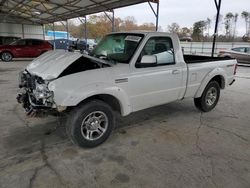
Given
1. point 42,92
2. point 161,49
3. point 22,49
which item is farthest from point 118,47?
point 22,49

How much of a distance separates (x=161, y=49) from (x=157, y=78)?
0.58m

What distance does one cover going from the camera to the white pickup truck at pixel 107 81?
123 inches

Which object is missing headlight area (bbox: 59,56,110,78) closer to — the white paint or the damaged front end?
the white paint

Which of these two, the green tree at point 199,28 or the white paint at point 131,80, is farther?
the green tree at point 199,28

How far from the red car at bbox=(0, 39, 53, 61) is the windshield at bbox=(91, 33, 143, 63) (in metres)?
13.5

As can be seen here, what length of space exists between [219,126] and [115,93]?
238cm

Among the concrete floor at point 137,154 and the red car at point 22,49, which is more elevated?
the red car at point 22,49

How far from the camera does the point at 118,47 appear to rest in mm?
4238

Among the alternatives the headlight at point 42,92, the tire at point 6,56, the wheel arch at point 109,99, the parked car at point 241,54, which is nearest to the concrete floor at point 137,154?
the wheel arch at point 109,99

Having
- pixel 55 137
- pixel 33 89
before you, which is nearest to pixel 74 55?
pixel 33 89

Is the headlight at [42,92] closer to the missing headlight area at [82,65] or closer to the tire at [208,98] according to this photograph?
the missing headlight area at [82,65]

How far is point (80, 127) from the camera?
329 cm

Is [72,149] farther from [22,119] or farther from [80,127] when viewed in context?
[22,119]

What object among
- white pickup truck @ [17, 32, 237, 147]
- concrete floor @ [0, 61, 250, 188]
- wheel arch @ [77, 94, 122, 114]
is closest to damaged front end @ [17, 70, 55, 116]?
white pickup truck @ [17, 32, 237, 147]
